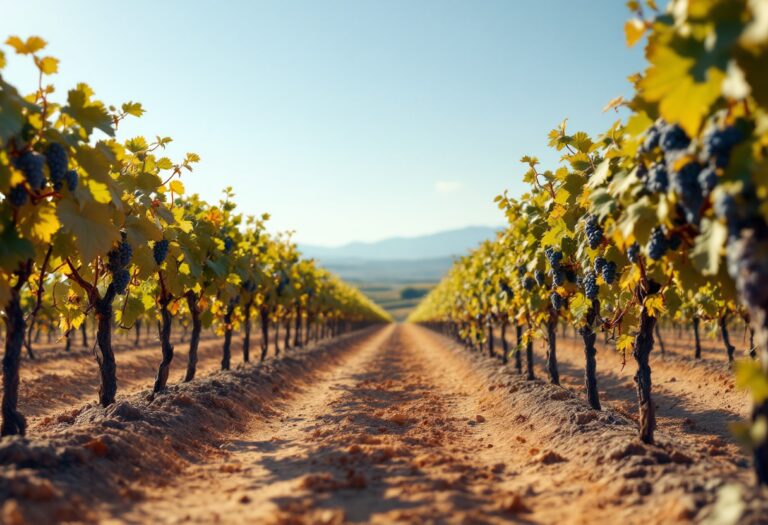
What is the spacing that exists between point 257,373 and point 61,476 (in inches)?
395

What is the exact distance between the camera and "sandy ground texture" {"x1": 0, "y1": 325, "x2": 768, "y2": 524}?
15.8ft

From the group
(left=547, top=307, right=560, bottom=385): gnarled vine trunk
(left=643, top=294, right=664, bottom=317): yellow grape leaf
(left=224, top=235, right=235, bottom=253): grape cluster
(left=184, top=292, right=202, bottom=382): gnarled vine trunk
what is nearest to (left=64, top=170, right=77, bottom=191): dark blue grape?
(left=643, top=294, right=664, bottom=317): yellow grape leaf

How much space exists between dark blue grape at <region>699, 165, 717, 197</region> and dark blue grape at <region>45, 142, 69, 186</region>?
18.6 feet

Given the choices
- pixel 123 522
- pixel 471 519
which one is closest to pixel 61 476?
pixel 123 522

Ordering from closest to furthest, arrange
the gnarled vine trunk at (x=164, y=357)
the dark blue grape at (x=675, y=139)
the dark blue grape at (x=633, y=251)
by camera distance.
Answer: the dark blue grape at (x=675, y=139) < the dark blue grape at (x=633, y=251) < the gnarled vine trunk at (x=164, y=357)

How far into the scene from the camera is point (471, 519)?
471 centimetres

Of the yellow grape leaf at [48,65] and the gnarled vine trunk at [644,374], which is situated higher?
the yellow grape leaf at [48,65]

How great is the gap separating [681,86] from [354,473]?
4.97 meters

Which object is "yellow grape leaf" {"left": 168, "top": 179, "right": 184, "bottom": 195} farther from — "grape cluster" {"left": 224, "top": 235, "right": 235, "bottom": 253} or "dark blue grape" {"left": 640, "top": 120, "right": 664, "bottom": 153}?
"dark blue grape" {"left": 640, "top": 120, "right": 664, "bottom": 153}

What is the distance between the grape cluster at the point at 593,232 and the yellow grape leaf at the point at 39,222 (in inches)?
235

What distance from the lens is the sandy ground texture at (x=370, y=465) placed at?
4805 millimetres

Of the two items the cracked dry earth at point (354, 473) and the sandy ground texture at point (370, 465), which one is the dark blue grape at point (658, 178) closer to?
the sandy ground texture at point (370, 465)

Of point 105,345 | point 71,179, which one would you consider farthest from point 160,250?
point 71,179

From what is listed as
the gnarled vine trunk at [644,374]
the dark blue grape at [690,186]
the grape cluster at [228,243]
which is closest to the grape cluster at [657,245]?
the dark blue grape at [690,186]
